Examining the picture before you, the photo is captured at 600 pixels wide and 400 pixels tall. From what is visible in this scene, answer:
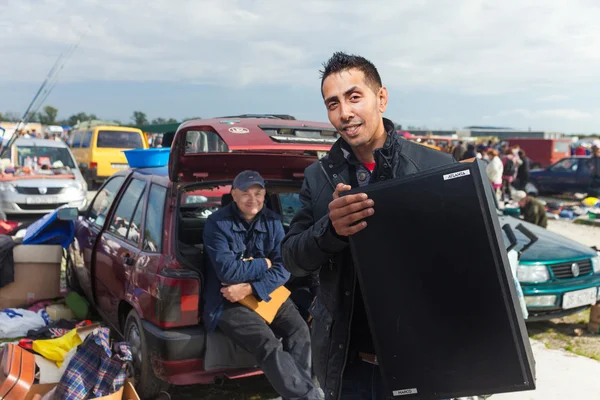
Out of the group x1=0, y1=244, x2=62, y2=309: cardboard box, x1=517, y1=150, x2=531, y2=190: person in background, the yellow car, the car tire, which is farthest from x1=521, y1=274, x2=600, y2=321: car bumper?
the yellow car

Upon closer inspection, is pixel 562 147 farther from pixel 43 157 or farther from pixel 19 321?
pixel 19 321

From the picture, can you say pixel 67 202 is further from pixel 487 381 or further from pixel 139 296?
pixel 487 381

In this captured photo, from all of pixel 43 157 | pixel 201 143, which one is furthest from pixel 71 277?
pixel 43 157

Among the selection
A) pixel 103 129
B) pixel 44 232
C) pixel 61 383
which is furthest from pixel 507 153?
pixel 61 383

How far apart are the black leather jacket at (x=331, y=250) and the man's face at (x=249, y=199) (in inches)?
68.3

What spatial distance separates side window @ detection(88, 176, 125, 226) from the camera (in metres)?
5.06

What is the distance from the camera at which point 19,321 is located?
5.01 metres

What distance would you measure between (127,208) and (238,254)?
4.11 feet

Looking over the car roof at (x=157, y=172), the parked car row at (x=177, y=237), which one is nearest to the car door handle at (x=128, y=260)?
the parked car row at (x=177, y=237)

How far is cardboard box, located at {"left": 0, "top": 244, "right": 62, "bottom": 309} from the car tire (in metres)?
2.21

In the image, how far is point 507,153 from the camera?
59.2 ft

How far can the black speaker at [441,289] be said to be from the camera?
167 centimetres

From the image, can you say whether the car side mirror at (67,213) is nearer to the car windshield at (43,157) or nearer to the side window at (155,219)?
the side window at (155,219)

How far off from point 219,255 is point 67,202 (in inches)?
352
